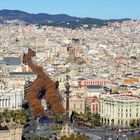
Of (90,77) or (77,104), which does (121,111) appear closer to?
(77,104)

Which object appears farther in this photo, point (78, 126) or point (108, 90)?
point (108, 90)

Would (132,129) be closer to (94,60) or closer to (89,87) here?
(89,87)

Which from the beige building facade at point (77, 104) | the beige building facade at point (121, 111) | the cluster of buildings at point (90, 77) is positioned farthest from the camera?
the beige building facade at point (77, 104)

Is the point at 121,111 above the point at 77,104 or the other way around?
above

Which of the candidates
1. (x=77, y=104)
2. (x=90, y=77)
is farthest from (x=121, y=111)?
(x=90, y=77)

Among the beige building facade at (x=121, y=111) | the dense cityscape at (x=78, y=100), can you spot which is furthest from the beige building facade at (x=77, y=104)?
the beige building facade at (x=121, y=111)

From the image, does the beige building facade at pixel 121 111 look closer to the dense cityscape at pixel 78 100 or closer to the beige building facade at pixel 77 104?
the dense cityscape at pixel 78 100

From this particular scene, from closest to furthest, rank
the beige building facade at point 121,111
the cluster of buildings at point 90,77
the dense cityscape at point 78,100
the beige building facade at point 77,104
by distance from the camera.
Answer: the dense cityscape at point 78,100 → the beige building facade at point 121,111 → the cluster of buildings at point 90,77 → the beige building facade at point 77,104

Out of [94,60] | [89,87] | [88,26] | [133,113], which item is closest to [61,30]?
[88,26]
